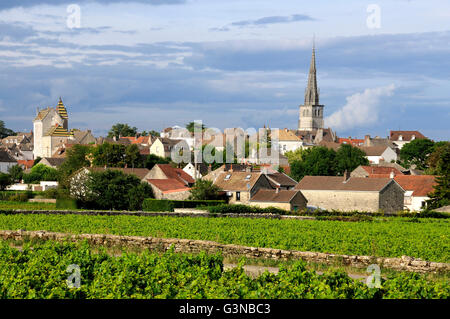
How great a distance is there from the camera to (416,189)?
259 ft

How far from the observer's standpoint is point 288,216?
55.2m

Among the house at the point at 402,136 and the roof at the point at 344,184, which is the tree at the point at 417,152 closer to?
the house at the point at 402,136

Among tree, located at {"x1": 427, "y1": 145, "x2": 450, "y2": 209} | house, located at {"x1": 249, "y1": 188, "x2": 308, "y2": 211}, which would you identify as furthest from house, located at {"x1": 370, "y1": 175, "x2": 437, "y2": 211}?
house, located at {"x1": 249, "y1": 188, "x2": 308, "y2": 211}

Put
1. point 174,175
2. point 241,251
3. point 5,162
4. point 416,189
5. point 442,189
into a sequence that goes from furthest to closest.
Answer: point 5,162, point 174,175, point 416,189, point 442,189, point 241,251

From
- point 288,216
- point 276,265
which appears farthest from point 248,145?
point 276,265

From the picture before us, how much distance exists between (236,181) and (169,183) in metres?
9.11

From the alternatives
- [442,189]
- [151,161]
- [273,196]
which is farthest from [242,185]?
[151,161]

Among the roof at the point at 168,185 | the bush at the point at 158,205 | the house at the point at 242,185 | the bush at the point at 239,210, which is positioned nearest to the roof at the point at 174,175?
the roof at the point at 168,185

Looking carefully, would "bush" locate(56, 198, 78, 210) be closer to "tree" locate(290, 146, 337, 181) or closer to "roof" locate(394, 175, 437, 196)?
"roof" locate(394, 175, 437, 196)

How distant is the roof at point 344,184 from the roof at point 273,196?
21.5 feet

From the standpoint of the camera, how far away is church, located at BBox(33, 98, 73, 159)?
6319 inches

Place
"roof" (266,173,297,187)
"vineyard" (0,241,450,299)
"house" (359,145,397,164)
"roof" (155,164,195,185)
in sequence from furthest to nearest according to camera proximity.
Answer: "house" (359,145,397,164) < "roof" (155,164,195,185) < "roof" (266,173,297,187) < "vineyard" (0,241,450,299)

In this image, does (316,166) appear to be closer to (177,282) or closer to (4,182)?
(4,182)

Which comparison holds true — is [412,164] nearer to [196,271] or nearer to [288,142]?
[288,142]
